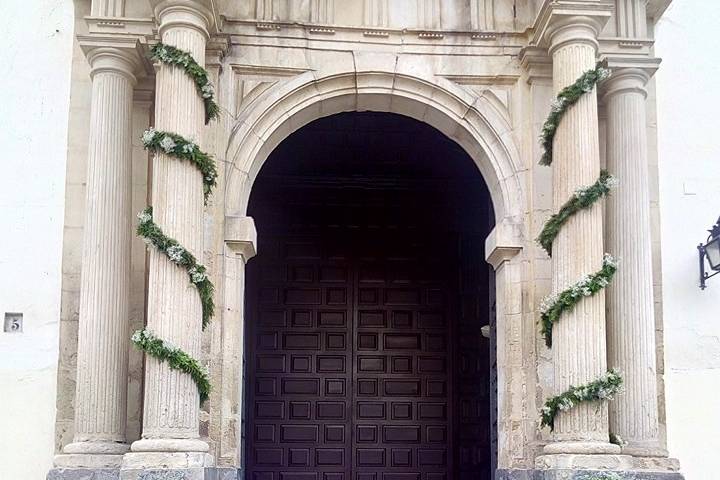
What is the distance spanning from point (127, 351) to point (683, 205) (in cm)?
456

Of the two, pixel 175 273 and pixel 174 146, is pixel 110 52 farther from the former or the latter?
pixel 175 273

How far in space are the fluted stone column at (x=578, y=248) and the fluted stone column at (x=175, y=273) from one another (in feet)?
8.20

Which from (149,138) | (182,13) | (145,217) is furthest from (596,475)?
(182,13)

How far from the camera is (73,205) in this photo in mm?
7805

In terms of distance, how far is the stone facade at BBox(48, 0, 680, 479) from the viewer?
694 cm

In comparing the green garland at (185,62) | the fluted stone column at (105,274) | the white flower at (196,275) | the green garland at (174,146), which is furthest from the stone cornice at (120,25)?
the white flower at (196,275)

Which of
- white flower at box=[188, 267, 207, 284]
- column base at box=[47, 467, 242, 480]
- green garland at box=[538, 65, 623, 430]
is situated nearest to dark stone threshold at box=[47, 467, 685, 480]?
column base at box=[47, 467, 242, 480]

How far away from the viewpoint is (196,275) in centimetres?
688

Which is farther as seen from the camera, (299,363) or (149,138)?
(299,363)

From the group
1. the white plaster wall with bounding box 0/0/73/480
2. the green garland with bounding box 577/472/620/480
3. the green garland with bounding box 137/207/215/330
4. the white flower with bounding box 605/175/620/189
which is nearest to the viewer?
the green garland with bounding box 577/472/620/480

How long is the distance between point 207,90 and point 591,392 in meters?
3.42

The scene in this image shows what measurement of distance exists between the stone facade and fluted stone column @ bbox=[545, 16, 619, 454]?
1 cm

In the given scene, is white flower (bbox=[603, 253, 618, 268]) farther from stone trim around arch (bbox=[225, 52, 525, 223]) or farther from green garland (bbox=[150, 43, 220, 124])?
green garland (bbox=[150, 43, 220, 124])

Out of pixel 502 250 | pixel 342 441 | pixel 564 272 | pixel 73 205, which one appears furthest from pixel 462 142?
pixel 342 441
